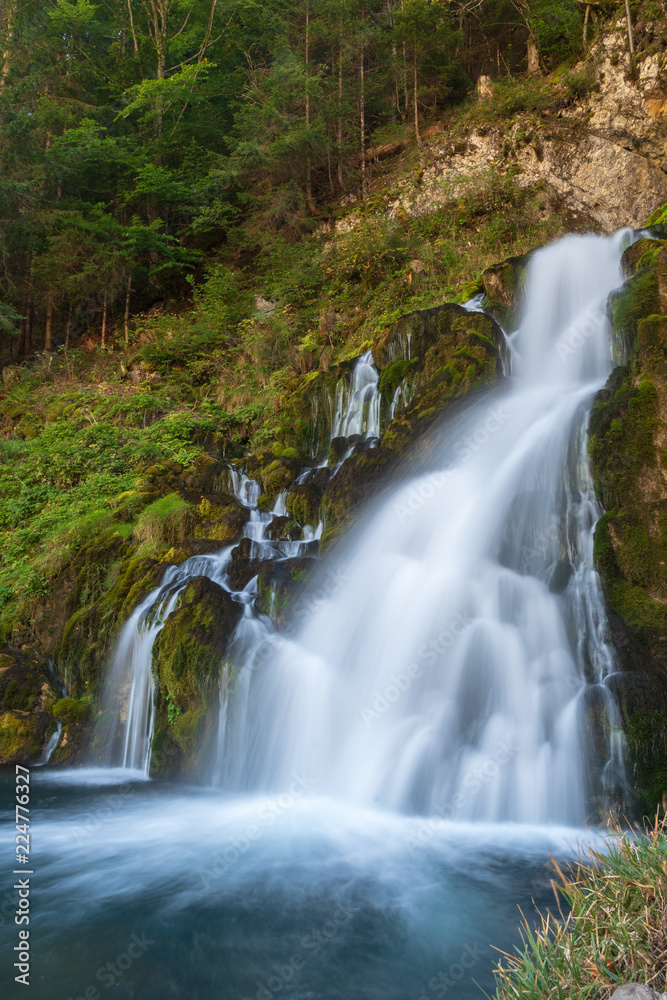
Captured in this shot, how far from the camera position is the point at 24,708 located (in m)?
8.25

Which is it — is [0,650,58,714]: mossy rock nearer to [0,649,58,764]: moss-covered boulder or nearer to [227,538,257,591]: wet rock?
[0,649,58,764]: moss-covered boulder

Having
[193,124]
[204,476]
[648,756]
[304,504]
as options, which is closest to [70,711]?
[304,504]

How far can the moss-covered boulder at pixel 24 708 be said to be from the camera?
7836mm

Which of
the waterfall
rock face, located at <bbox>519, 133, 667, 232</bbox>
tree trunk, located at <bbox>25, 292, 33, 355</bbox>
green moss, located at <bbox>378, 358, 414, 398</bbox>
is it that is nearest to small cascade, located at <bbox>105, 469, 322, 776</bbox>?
the waterfall

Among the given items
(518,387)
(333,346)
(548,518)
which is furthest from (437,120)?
(548,518)

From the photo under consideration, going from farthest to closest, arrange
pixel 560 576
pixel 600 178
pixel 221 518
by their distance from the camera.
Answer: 1. pixel 600 178
2. pixel 221 518
3. pixel 560 576

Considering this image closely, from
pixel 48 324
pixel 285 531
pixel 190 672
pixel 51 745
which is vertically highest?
pixel 48 324

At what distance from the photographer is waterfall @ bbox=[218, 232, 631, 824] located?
5.55 meters

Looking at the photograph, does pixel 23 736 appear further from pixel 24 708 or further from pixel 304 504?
pixel 304 504

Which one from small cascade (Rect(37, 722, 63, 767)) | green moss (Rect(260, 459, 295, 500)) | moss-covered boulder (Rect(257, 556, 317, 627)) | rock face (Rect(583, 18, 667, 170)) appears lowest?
small cascade (Rect(37, 722, 63, 767))

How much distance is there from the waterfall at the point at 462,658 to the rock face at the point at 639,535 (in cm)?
20

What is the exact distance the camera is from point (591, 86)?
48.9 feet

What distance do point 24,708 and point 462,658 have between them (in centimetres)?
604

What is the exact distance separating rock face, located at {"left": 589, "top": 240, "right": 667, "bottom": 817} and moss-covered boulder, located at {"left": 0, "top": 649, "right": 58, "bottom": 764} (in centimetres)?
712
